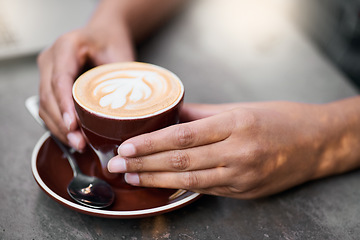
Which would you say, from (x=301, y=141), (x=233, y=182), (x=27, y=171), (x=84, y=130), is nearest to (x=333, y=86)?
(x=301, y=141)

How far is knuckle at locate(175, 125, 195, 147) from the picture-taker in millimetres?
649

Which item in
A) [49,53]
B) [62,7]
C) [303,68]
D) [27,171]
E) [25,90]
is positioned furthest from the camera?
[62,7]

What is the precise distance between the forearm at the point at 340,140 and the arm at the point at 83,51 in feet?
1.76

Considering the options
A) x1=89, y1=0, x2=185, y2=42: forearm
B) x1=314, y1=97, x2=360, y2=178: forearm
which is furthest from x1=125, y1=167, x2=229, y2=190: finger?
x1=89, y1=0, x2=185, y2=42: forearm

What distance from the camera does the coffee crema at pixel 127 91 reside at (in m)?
0.67

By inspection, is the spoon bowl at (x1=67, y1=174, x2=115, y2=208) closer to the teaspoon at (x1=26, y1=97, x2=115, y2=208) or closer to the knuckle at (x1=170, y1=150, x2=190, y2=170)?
the teaspoon at (x1=26, y1=97, x2=115, y2=208)

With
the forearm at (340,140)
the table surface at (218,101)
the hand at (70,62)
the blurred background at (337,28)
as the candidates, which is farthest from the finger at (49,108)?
the blurred background at (337,28)

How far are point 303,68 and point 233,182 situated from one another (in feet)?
2.40

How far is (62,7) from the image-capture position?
1.56 m

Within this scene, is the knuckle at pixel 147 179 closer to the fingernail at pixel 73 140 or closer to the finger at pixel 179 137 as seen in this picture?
the finger at pixel 179 137

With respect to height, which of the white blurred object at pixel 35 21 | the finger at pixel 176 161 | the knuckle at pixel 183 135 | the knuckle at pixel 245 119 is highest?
the knuckle at pixel 245 119

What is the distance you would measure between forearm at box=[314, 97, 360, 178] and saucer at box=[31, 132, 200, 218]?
33 centimetres

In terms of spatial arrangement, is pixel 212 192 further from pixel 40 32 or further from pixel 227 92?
pixel 40 32

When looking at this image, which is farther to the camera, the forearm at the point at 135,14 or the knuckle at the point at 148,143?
the forearm at the point at 135,14
